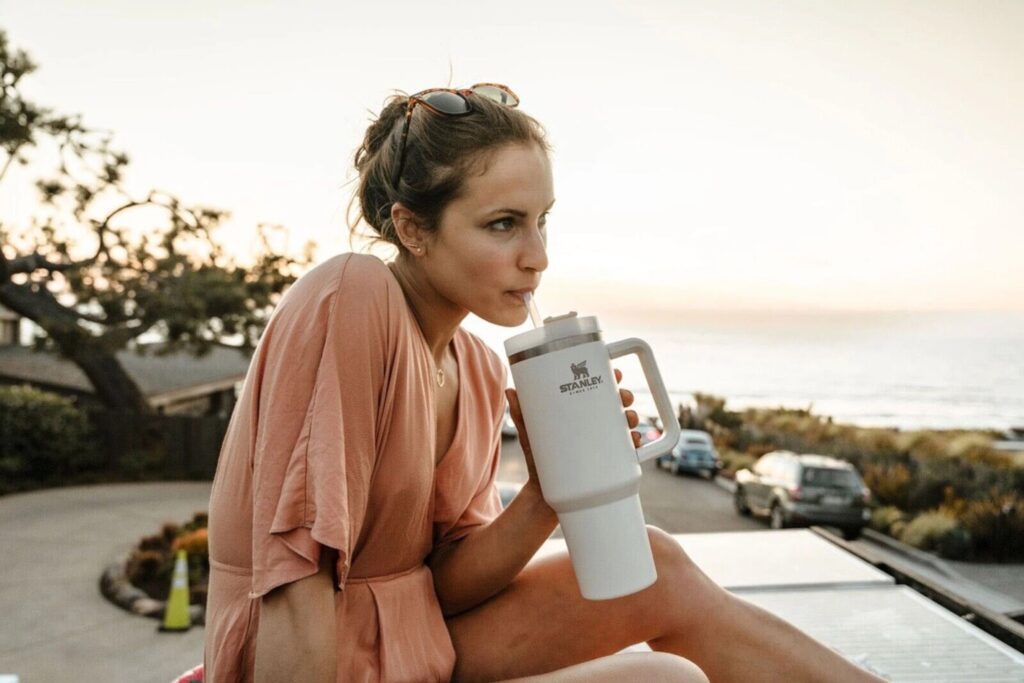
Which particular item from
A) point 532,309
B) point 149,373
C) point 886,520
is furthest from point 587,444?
point 149,373

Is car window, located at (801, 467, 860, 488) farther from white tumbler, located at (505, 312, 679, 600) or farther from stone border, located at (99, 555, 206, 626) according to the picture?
white tumbler, located at (505, 312, 679, 600)

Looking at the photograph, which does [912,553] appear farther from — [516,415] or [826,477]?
[516,415]

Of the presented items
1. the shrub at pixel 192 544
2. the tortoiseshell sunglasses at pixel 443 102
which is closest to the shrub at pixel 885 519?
the shrub at pixel 192 544

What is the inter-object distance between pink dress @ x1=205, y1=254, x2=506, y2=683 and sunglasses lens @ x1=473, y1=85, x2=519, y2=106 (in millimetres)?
368

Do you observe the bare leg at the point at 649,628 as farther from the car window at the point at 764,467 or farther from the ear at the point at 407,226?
the car window at the point at 764,467

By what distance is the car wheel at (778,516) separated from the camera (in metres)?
15.3

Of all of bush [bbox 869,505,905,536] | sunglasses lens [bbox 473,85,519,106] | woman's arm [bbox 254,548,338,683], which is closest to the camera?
woman's arm [bbox 254,548,338,683]

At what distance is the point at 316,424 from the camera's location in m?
1.15

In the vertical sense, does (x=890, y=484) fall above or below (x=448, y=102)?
below

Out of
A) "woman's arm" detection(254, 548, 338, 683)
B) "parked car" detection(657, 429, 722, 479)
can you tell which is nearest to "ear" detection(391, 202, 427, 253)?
"woman's arm" detection(254, 548, 338, 683)

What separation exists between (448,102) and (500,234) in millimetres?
218

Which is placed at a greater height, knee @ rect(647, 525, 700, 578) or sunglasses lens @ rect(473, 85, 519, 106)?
sunglasses lens @ rect(473, 85, 519, 106)

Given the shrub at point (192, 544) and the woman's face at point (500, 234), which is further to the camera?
the shrub at point (192, 544)

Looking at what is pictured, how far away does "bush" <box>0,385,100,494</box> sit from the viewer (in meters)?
17.0
